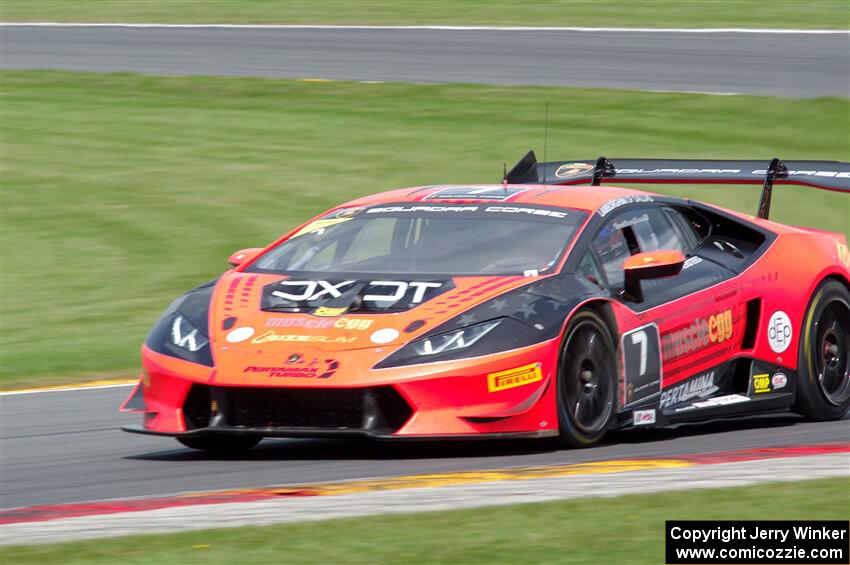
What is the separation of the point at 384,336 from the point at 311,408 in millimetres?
423

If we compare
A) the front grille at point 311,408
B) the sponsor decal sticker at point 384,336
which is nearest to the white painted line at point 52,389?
the front grille at point 311,408

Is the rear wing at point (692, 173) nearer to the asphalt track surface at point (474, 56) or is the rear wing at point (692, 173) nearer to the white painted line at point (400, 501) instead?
the white painted line at point (400, 501)

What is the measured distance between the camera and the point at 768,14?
25.7 m

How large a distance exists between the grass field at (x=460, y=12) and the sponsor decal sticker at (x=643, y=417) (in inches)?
720

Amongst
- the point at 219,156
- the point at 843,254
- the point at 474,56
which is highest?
the point at 474,56

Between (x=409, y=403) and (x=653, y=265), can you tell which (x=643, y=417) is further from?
(x=409, y=403)

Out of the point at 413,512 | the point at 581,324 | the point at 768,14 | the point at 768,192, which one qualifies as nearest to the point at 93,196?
the point at 768,192

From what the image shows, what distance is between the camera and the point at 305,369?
6562 mm

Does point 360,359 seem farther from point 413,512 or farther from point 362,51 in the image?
point 362,51

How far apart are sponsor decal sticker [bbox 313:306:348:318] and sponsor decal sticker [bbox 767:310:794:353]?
2517mm

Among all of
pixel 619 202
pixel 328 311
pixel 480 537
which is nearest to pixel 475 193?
pixel 619 202

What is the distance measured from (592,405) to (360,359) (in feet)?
3.63

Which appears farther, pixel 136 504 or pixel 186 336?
pixel 186 336

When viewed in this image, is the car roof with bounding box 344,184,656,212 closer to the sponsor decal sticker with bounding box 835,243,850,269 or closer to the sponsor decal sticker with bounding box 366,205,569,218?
the sponsor decal sticker with bounding box 366,205,569,218
